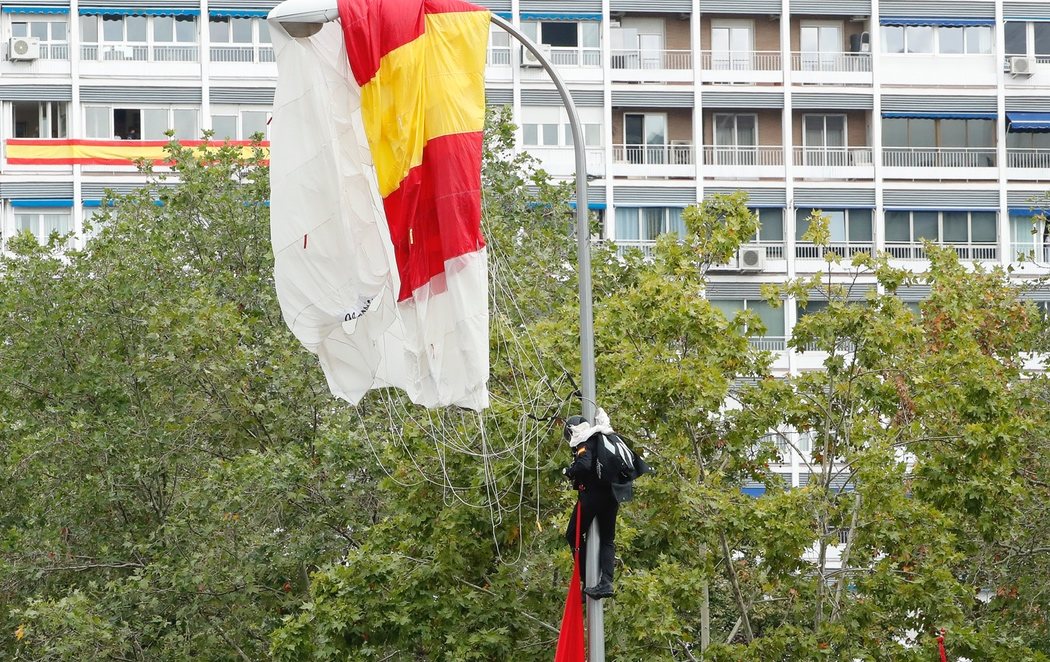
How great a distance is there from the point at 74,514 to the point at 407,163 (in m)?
16.4

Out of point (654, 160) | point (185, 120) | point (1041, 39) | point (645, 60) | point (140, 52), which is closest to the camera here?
point (185, 120)

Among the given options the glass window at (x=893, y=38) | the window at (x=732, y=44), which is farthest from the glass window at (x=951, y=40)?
the window at (x=732, y=44)

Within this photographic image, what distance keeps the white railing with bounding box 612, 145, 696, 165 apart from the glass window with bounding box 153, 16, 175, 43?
13186 millimetres

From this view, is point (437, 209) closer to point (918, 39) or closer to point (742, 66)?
point (742, 66)

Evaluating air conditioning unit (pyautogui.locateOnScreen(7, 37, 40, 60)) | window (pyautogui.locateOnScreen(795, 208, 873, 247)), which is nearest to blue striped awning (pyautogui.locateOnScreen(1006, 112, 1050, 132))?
window (pyautogui.locateOnScreen(795, 208, 873, 247))

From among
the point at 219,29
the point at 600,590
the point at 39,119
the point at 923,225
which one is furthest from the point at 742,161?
the point at 600,590

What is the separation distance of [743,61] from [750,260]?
6.23 m

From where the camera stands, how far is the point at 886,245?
178 ft

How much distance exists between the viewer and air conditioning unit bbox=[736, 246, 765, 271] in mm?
52531

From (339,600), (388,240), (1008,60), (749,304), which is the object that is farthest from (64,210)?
(388,240)

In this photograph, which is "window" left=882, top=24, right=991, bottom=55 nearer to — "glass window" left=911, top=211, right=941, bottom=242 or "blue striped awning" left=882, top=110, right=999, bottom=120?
"blue striped awning" left=882, top=110, right=999, bottom=120

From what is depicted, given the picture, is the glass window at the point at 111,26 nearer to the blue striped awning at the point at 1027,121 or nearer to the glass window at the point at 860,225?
the glass window at the point at 860,225

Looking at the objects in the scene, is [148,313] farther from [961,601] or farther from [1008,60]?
[1008,60]

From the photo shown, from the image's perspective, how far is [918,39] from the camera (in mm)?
55188
